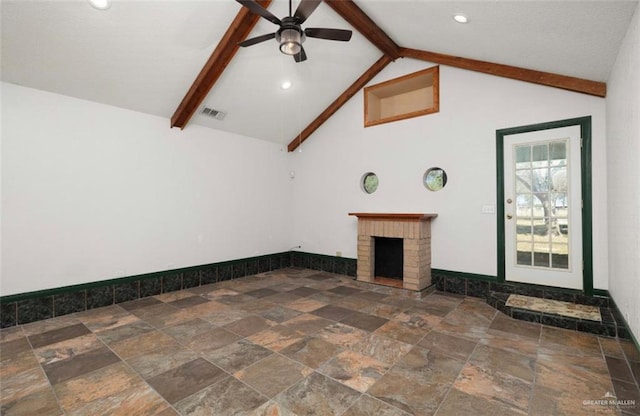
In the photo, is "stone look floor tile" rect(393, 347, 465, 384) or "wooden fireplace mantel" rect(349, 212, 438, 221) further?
"wooden fireplace mantel" rect(349, 212, 438, 221)

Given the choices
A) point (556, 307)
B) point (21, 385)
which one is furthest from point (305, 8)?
point (556, 307)

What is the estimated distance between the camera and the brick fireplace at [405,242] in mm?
4398

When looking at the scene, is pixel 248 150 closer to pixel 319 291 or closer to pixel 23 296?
pixel 319 291

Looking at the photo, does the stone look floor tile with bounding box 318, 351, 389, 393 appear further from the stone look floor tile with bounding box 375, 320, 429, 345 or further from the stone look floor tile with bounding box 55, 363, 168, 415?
the stone look floor tile with bounding box 55, 363, 168, 415

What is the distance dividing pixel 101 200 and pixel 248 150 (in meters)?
2.63

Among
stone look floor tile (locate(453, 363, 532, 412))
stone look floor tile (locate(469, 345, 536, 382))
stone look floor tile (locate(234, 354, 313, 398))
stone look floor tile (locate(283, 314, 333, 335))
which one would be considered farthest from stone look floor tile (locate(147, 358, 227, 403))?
stone look floor tile (locate(469, 345, 536, 382))

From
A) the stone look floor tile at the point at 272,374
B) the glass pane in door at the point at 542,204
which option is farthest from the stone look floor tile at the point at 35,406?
the glass pane in door at the point at 542,204

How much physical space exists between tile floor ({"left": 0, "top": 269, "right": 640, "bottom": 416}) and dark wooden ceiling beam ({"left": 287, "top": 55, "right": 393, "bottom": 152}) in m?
3.78

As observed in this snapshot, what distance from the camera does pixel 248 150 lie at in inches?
230

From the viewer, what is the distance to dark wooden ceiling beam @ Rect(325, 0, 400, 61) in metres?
3.60

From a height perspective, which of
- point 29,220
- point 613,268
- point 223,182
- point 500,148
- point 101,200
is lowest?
point 613,268

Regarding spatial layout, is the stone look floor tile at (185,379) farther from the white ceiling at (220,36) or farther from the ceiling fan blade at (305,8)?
the white ceiling at (220,36)

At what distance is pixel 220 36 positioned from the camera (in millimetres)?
3645

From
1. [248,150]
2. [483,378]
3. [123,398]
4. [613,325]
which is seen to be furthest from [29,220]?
[613,325]
